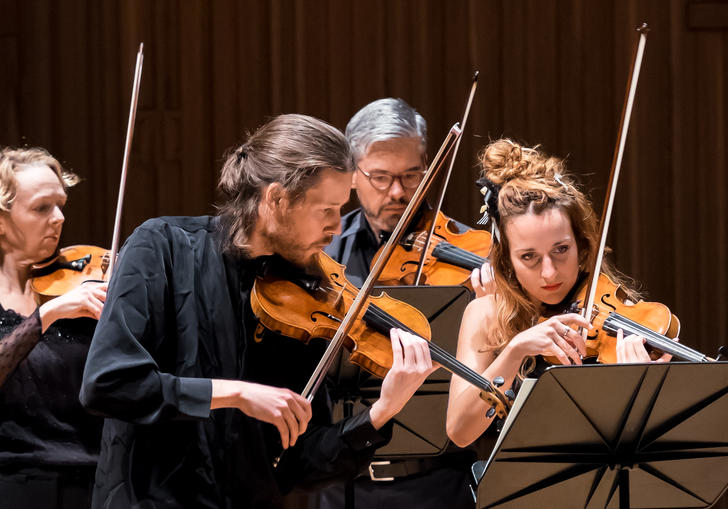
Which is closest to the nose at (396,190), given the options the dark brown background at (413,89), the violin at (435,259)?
the violin at (435,259)

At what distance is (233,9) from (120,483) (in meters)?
2.45

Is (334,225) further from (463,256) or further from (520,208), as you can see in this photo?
(463,256)

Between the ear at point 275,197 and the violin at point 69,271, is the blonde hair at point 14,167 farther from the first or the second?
the ear at point 275,197

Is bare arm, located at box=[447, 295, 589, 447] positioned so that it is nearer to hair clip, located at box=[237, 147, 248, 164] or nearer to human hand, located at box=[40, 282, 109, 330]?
hair clip, located at box=[237, 147, 248, 164]

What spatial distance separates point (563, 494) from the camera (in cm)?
174

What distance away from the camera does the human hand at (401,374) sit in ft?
6.03

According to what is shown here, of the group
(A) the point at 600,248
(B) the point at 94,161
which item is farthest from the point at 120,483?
(B) the point at 94,161

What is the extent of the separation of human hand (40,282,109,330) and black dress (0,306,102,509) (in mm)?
30

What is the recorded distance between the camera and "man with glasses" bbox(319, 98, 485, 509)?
244cm

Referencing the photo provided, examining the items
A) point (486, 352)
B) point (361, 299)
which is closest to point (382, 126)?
point (486, 352)

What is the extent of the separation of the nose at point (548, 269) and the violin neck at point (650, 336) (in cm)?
15

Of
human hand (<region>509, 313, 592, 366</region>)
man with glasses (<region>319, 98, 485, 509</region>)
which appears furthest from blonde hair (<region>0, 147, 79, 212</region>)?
human hand (<region>509, 313, 592, 366</region>)

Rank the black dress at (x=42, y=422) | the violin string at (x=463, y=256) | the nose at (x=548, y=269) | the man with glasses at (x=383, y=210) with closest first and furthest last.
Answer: the nose at (x=548, y=269) → the black dress at (x=42, y=422) → the man with glasses at (x=383, y=210) → the violin string at (x=463, y=256)

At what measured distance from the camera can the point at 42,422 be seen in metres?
2.34
